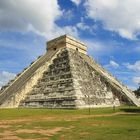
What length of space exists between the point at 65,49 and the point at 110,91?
11.7 m

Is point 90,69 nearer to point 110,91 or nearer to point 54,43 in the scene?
point 110,91

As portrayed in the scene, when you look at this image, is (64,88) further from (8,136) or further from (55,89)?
(8,136)

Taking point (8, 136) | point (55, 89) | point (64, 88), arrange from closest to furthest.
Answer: point (8, 136)
point (64, 88)
point (55, 89)

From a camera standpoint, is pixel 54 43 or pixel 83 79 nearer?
pixel 83 79

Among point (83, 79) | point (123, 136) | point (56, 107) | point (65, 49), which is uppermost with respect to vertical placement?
point (65, 49)

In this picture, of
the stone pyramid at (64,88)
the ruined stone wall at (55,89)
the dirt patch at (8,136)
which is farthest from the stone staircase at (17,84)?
the dirt patch at (8,136)

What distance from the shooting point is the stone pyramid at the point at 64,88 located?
113 ft

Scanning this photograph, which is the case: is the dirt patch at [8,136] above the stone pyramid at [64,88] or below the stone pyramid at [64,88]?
below

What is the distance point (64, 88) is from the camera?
116 ft

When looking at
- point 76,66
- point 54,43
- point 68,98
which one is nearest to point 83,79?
point 76,66

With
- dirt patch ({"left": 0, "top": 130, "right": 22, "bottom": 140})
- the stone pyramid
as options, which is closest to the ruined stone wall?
the stone pyramid

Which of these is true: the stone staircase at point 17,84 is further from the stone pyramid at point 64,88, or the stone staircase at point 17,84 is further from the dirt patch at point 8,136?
the dirt patch at point 8,136

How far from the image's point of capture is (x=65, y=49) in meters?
46.3

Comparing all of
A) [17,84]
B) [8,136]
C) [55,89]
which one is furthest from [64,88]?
[8,136]
